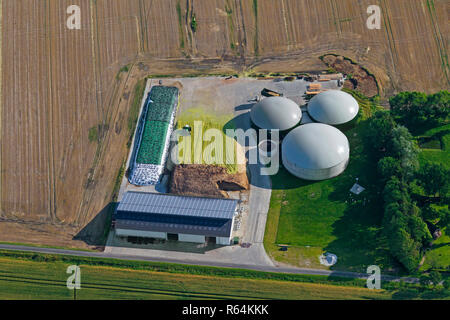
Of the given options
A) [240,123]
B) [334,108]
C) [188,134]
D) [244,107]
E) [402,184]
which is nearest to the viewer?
[402,184]

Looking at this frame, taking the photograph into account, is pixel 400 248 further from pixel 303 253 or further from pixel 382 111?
pixel 382 111

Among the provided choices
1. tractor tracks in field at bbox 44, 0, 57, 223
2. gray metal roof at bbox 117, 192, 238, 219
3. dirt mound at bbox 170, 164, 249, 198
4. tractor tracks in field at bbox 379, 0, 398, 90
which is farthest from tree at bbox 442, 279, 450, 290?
tractor tracks in field at bbox 44, 0, 57, 223

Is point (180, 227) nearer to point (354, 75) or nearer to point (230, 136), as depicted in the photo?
point (230, 136)

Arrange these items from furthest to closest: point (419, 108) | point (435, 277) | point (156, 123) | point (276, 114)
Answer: point (156, 123), point (276, 114), point (419, 108), point (435, 277)

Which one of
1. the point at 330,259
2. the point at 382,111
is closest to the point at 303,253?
the point at 330,259

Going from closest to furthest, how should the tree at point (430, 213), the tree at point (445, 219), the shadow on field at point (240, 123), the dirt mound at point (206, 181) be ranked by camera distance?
the tree at point (445, 219) → the tree at point (430, 213) → the dirt mound at point (206, 181) → the shadow on field at point (240, 123)

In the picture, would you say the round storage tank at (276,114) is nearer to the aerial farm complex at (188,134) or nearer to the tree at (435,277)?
the aerial farm complex at (188,134)

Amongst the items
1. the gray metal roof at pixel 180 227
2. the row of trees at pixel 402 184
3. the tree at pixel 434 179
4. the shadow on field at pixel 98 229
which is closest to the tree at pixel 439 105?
the row of trees at pixel 402 184

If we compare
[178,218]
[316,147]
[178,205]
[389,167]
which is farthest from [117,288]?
[389,167]
